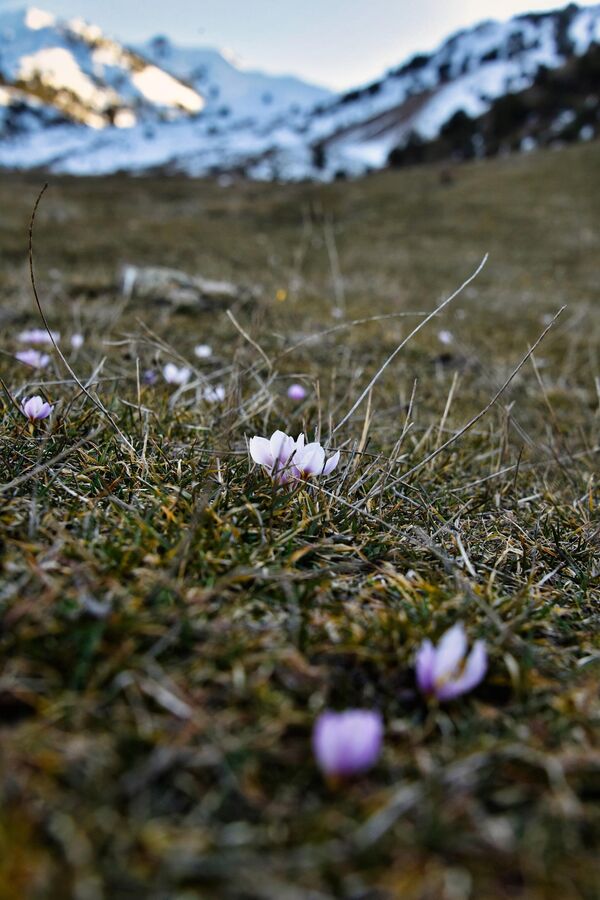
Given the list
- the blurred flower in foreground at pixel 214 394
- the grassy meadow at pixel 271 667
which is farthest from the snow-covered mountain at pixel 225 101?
the grassy meadow at pixel 271 667

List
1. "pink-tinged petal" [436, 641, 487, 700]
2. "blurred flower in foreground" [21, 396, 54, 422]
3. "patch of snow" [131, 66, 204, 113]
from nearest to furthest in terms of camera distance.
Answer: "pink-tinged petal" [436, 641, 487, 700], "blurred flower in foreground" [21, 396, 54, 422], "patch of snow" [131, 66, 204, 113]

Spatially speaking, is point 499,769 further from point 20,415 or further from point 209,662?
point 20,415

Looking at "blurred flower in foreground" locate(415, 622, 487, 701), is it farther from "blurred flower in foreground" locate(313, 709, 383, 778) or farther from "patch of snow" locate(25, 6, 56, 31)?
"patch of snow" locate(25, 6, 56, 31)

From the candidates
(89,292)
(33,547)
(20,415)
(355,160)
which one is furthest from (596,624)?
(355,160)

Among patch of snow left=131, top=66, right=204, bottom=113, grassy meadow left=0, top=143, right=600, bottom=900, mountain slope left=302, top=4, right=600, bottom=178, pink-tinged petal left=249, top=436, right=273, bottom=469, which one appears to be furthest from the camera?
patch of snow left=131, top=66, right=204, bottom=113

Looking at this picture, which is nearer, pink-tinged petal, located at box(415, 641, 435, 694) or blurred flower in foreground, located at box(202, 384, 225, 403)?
pink-tinged petal, located at box(415, 641, 435, 694)

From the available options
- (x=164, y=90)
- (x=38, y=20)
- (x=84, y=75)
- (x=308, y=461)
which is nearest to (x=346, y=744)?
(x=308, y=461)

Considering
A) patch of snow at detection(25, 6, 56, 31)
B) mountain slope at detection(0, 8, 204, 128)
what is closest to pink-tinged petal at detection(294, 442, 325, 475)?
mountain slope at detection(0, 8, 204, 128)
